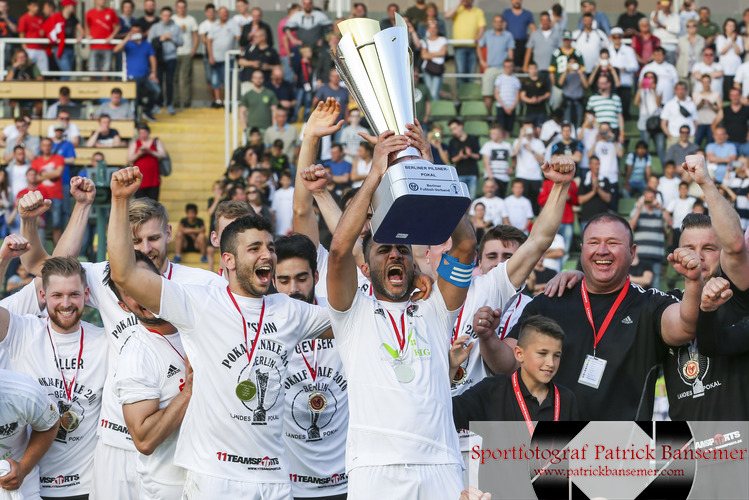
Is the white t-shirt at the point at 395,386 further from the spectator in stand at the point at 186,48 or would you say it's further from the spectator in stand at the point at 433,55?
the spectator in stand at the point at 186,48

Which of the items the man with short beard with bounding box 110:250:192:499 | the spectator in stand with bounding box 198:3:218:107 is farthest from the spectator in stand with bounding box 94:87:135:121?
the man with short beard with bounding box 110:250:192:499

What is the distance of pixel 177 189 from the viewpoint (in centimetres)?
1959

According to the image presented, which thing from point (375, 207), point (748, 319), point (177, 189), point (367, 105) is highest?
point (367, 105)

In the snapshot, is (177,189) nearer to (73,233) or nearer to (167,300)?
(73,233)

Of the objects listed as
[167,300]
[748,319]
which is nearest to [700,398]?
[748,319]

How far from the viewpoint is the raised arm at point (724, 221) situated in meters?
5.72

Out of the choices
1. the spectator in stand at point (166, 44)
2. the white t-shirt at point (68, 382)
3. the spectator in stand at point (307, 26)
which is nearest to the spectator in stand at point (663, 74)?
the spectator in stand at point (307, 26)

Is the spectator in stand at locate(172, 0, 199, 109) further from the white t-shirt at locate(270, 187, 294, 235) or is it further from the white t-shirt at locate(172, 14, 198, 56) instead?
the white t-shirt at locate(270, 187, 294, 235)

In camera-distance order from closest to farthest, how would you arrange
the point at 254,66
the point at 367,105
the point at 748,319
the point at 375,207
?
the point at 375,207 < the point at 367,105 < the point at 748,319 < the point at 254,66

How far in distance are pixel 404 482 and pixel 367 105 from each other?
191cm

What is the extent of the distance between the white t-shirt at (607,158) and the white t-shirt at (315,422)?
38.7ft

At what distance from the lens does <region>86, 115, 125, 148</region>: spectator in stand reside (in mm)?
17984

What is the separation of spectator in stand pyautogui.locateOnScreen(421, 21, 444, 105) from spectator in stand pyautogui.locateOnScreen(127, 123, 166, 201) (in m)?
5.38

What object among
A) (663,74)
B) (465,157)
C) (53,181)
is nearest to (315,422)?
(53,181)
